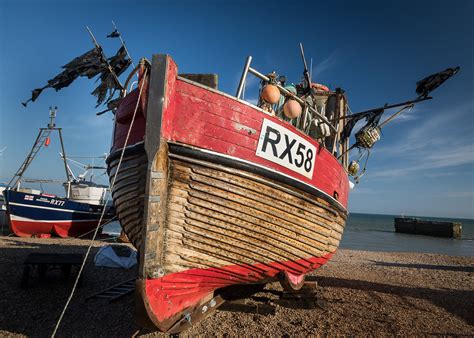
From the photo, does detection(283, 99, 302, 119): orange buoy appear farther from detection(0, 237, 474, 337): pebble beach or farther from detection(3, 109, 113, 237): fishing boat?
detection(3, 109, 113, 237): fishing boat

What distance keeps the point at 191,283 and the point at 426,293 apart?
7.12m

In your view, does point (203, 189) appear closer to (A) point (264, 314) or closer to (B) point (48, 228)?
(A) point (264, 314)

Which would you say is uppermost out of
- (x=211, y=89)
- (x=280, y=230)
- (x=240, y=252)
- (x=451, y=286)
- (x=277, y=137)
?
(x=211, y=89)

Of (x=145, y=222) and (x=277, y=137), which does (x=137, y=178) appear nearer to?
(x=145, y=222)

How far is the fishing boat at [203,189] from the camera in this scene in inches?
135

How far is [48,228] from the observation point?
1535 cm

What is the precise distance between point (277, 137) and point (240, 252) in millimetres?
1679

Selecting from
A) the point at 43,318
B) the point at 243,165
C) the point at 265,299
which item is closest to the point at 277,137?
the point at 243,165

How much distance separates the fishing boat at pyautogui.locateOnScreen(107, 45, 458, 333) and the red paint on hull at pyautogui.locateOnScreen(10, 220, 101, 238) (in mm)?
13492

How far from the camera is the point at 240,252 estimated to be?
13.0ft

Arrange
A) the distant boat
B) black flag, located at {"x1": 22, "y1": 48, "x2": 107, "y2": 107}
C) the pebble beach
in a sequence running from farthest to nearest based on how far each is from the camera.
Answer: the distant boat
black flag, located at {"x1": 22, "y1": 48, "x2": 107, "y2": 107}
the pebble beach

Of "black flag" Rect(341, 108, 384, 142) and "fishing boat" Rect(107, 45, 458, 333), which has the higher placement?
"black flag" Rect(341, 108, 384, 142)

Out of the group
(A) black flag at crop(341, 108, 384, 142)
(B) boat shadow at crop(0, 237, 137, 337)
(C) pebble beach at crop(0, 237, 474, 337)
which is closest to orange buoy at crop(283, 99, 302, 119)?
(A) black flag at crop(341, 108, 384, 142)

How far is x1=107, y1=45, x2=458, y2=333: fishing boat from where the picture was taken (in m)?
3.44
